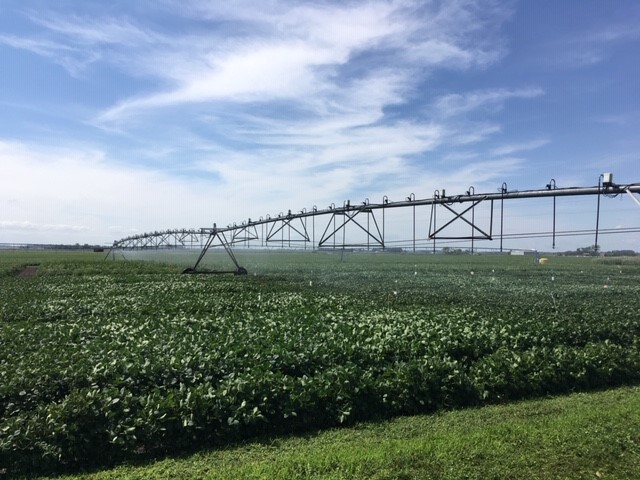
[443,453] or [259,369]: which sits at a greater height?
[259,369]

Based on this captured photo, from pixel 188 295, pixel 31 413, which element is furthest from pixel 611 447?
pixel 188 295

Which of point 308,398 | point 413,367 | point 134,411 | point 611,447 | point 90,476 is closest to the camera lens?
point 90,476

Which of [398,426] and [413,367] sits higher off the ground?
[413,367]

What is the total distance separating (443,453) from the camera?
5.71 m

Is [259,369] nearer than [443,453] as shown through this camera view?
No

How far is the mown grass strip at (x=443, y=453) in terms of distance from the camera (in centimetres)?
527

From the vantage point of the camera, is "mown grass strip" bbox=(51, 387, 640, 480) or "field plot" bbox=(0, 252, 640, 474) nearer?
"mown grass strip" bbox=(51, 387, 640, 480)

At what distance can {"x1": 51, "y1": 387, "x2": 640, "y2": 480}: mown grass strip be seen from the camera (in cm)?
527

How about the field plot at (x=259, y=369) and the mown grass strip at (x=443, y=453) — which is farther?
Result: the field plot at (x=259, y=369)

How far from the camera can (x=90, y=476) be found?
539 cm

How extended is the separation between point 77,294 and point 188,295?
5.42 m

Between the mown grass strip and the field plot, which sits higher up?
the field plot

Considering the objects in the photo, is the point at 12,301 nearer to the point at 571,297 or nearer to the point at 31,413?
the point at 31,413

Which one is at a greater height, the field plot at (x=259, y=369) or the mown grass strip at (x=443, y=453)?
the field plot at (x=259, y=369)
